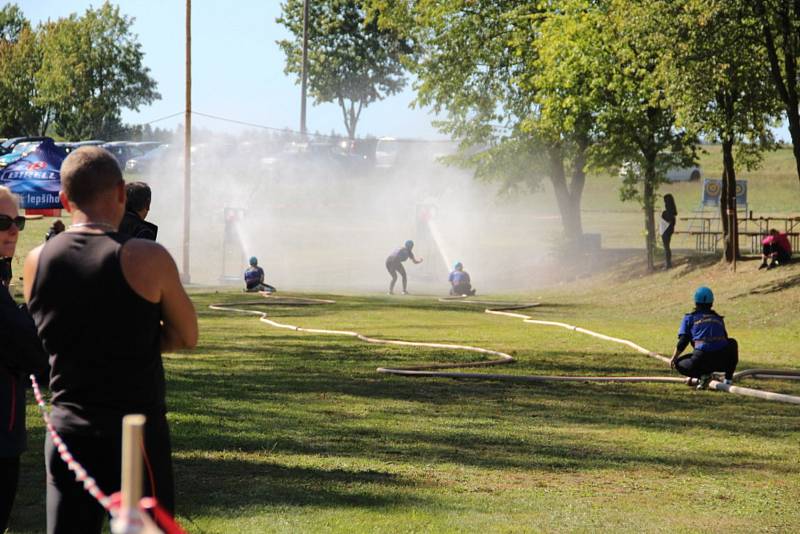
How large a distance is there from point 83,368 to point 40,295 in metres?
0.31

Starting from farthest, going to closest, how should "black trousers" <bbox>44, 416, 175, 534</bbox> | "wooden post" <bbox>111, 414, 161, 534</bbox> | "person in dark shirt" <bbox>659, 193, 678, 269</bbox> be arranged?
"person in dark shirt" <bbox>659, 193, 678, 269</bbox> → "black trousers" <bbox>44, 416, 175, 534</bbox> → "wooden post" <bbox>111, 414, 161, 534</bbox>

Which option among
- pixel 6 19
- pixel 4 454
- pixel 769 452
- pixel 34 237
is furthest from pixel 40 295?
pixel 6 19

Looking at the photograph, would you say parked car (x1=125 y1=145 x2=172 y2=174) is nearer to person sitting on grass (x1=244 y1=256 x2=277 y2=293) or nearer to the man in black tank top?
person sitting on grass (x1=244 y1=256 x2=277 y2=293)

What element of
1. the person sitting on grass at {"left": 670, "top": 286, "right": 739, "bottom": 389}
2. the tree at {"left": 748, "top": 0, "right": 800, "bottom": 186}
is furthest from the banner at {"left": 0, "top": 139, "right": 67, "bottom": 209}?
the person sitting on grass at {"left": 670, "top": 286, "right": 739, "bottom": 389}

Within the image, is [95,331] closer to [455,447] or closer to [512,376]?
[455,447]

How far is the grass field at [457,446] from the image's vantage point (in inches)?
283

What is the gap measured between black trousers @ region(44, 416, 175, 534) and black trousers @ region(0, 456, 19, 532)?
1.74 feet

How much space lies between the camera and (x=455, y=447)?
A: 9414 mm

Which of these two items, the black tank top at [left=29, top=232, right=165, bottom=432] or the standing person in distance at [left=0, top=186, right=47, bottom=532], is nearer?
the black tank top at [left=29, top=232, right=165, bottom=432]

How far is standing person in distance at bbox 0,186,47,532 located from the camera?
4.66 metres

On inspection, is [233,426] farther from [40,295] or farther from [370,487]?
[40,295]

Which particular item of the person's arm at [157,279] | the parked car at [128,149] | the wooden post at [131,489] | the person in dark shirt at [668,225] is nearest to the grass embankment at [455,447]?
the person's arm at [157,279]

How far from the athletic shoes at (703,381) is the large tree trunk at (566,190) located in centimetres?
2982

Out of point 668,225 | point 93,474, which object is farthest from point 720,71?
point 93,474
